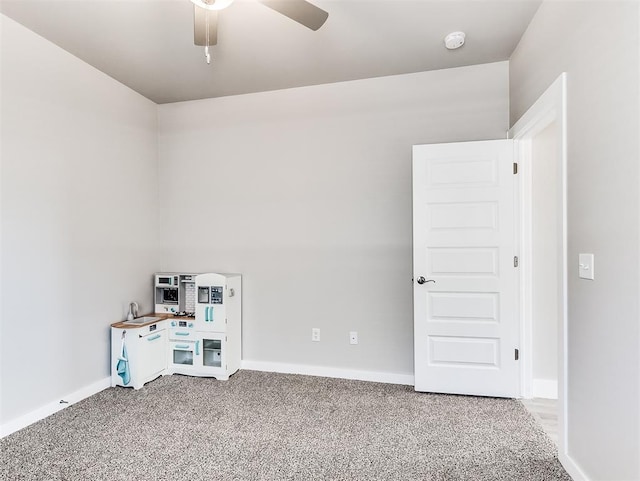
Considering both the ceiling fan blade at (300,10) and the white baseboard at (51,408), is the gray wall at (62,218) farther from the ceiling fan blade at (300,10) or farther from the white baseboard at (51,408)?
the ceiling fan blade at (300,10)

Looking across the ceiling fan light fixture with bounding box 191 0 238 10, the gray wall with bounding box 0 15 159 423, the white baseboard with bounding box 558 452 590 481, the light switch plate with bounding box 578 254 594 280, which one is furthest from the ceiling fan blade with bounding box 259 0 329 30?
the white baseboard with bounding box 558 452 590 481

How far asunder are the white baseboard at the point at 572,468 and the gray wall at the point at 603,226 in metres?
0.03

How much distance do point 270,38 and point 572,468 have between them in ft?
10.4

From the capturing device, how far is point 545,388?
2.79 m

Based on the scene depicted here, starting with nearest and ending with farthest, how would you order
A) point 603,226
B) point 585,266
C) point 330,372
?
point 603,226 → point 585,266 → point 330,372

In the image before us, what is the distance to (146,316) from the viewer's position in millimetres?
3438

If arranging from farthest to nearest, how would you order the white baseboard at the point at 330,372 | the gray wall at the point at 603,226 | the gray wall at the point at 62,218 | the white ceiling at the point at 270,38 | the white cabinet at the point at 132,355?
the white baseboard at the point at 330,372 → the white cabinet at the point at 132,355 → the gray wall at the point at 62,218 → the white ceiling at the point at 270,38 → the gray wall at the point at 603,226

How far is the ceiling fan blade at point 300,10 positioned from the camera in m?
1.74

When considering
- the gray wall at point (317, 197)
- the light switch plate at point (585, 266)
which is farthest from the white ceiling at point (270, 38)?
the light switch plate at point (585, 266)

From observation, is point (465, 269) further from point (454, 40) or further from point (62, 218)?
point (62, 218)

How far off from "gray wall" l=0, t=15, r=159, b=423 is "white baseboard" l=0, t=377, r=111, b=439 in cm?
A: 4

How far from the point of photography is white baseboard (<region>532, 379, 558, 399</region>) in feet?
9.11

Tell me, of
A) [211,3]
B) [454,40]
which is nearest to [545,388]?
[454,40]

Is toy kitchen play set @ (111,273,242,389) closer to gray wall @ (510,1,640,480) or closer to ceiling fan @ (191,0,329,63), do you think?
ceiling fan @ (191,0,329,63)
